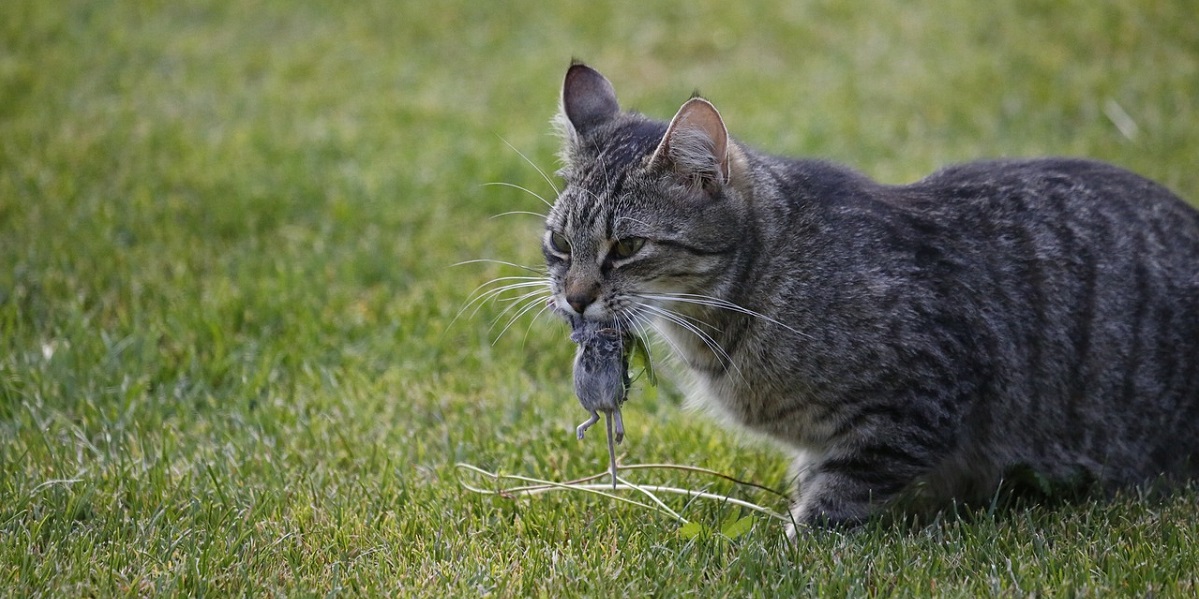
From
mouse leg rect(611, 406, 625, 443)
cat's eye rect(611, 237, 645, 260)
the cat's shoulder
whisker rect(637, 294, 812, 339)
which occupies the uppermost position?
the cat's shoulder

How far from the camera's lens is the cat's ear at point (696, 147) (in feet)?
10.8

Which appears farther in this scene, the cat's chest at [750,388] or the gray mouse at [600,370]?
the cat's chest at [750,388]

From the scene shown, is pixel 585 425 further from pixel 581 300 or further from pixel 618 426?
pixel 581 300

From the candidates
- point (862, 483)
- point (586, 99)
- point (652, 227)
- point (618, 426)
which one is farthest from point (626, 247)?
point (862, 483)

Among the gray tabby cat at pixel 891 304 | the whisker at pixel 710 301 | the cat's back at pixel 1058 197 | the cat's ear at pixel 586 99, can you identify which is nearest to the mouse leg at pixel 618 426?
the gray tabby cat at pixel 891 304

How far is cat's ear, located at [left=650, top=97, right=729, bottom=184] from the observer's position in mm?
3287

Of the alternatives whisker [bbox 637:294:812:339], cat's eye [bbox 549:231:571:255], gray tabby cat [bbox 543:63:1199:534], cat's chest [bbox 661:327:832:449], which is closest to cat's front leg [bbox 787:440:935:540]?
gray tabby cat [bbox 543:63:1199:534]

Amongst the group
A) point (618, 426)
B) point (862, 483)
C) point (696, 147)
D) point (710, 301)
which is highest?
point (696, 147)

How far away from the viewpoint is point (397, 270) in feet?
18.1

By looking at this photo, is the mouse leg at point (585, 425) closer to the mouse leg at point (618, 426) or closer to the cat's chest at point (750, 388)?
the mouse leg at point (618, 426)

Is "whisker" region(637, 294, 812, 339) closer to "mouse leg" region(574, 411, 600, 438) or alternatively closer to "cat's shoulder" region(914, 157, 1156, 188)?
"mouse leg" region(574, 411, 600, 438)

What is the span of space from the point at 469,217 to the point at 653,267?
9.53ft

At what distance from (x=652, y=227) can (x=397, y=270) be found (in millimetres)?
2433

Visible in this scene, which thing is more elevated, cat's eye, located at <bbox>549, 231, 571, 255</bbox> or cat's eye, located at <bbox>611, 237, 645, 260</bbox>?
cat's eye, located at <bbox>611, 237, 645, 260</bbox>
